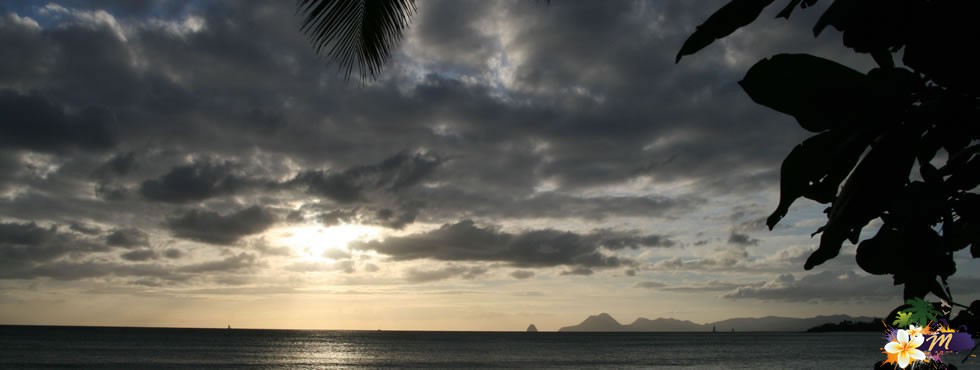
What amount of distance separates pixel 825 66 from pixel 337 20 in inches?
205

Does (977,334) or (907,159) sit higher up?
(907,159)

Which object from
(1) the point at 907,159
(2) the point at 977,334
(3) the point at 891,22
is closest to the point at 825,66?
(3) the point at 891,22

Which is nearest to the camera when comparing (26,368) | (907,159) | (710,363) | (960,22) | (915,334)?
(960,22)

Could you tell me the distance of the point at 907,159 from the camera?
3.89 ft

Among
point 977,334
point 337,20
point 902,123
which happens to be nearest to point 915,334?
point 977,334

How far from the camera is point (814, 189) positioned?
52.4 inches

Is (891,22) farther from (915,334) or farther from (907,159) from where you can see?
(915,334)

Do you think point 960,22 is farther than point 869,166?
No

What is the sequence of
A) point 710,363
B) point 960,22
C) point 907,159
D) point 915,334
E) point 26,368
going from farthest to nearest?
point 710,363 → point 26,368 → point 915,334 → point 907,159 → point 960,22

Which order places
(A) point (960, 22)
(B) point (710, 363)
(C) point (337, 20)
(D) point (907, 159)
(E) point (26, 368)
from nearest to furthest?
(A) point (960, 22) < (D) point (907, 159) < (C) point (337, 20) < (E) point (26, 368) < (B) point (710, 363)

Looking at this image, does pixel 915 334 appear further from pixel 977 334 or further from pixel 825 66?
pixel 825 66

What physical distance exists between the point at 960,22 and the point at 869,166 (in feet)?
0.88

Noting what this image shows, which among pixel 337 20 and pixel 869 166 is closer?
pixel 869 166

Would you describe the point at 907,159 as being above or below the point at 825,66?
below
